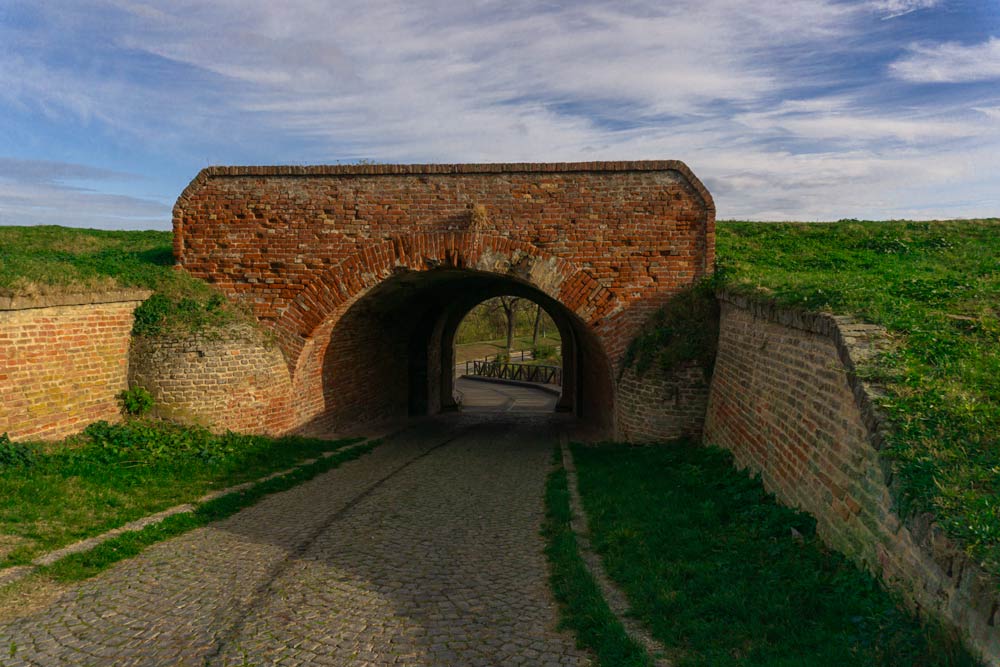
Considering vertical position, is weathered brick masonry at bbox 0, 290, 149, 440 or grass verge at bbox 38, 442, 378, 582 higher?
weathered brick masonry at bbox 0, 290, 149, 440

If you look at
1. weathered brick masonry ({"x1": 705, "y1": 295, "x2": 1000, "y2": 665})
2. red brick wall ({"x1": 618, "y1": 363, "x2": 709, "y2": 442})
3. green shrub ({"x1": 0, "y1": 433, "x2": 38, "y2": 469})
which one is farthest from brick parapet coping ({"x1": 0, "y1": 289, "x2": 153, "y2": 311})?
weathered brick masonry ({"x1": 705, "y1": 295, "x2": 1000, "y2": 665})

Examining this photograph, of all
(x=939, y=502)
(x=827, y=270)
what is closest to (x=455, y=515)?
(x=939, y=502)

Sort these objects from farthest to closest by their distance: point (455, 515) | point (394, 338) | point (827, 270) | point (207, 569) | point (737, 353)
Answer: point (394, 338), point (827, 270), point (737, 353), point (455, 515), point (207, 569)

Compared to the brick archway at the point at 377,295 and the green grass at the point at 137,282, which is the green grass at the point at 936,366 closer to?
the brick archway at the point at 377,295

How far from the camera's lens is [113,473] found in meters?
8.49

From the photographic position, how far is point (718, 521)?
6.45m

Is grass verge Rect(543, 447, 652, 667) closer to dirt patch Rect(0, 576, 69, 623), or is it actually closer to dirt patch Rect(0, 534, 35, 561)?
dirt patch Rect(0, 576, 69, 623)

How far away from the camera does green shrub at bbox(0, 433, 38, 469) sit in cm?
810

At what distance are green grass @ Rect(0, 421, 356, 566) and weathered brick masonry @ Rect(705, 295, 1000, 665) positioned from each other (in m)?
6.97

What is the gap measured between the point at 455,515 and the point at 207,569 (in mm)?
2871

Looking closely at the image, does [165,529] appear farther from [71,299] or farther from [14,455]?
[71,299]

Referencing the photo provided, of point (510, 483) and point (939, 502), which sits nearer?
point (939, 502)

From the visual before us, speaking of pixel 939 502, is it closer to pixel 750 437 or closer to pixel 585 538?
pixel 585 538

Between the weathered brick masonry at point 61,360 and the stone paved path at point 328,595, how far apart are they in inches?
150
